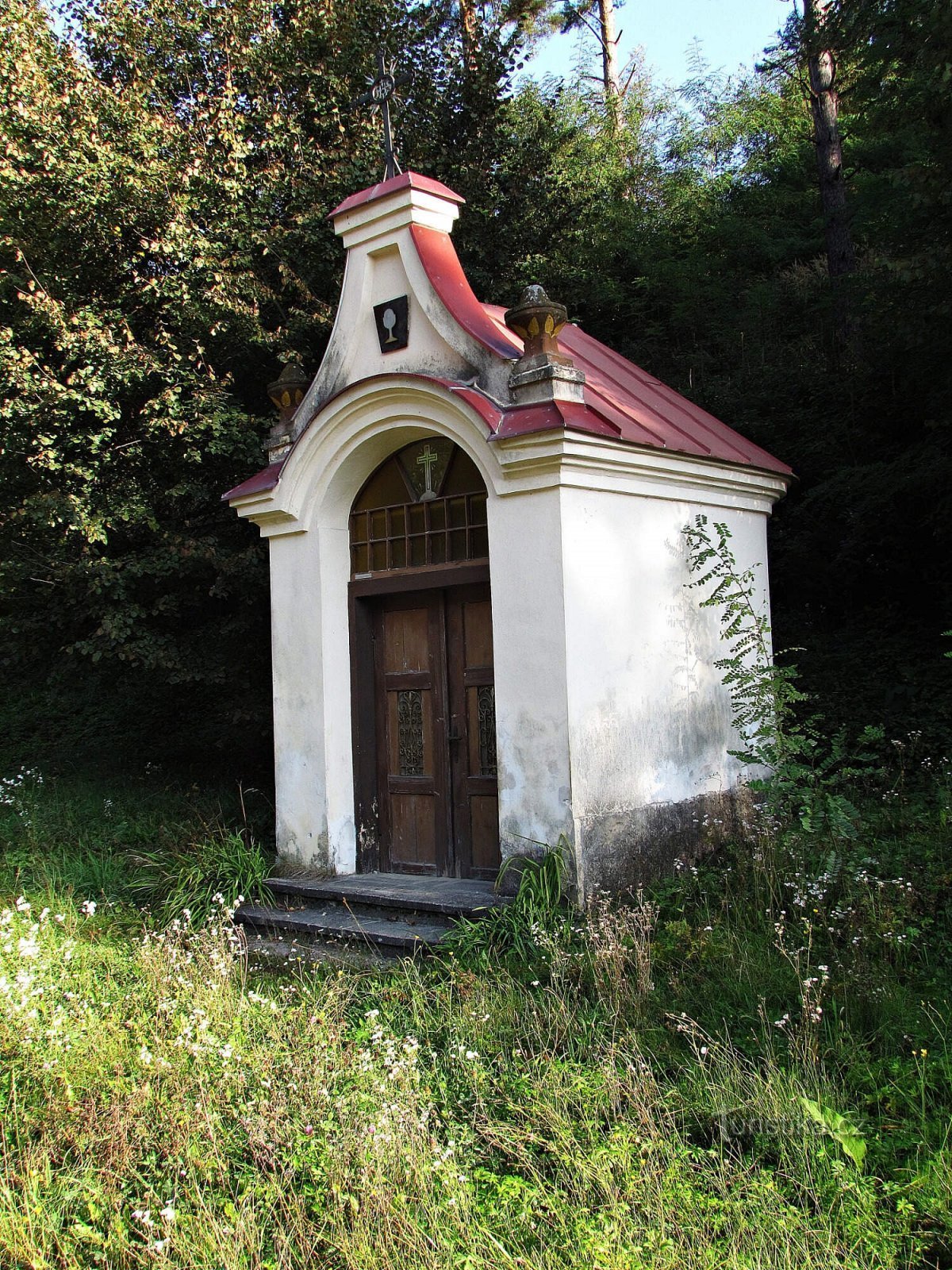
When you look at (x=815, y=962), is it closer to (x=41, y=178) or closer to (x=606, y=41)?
(x=41, y=178)

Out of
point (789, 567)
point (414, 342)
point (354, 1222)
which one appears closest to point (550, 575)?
point (414, 342)

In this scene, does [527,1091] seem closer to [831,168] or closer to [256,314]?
[256,314]

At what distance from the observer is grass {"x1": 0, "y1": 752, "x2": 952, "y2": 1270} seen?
334cm

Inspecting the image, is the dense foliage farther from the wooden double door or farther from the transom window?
the wooden double door

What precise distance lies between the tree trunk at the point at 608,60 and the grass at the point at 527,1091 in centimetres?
1842

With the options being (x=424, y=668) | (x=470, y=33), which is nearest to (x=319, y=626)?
(x=424, y=668)

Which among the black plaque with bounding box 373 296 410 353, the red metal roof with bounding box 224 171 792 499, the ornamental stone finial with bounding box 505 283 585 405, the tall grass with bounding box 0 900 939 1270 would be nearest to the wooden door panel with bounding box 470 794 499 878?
the tall grass with bounding box 0 900 939 1270

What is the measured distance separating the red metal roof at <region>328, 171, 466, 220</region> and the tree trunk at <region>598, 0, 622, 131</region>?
1498cm

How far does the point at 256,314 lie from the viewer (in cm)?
1000

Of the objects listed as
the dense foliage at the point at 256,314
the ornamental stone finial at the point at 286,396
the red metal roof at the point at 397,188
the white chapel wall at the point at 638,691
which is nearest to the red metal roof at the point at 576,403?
the red metal roof at the point at 397,188

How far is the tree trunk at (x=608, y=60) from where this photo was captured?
20.8 m

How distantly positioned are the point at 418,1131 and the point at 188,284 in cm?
809

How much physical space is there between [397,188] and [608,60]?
16762 mm

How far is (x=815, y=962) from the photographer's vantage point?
512 centimetres
